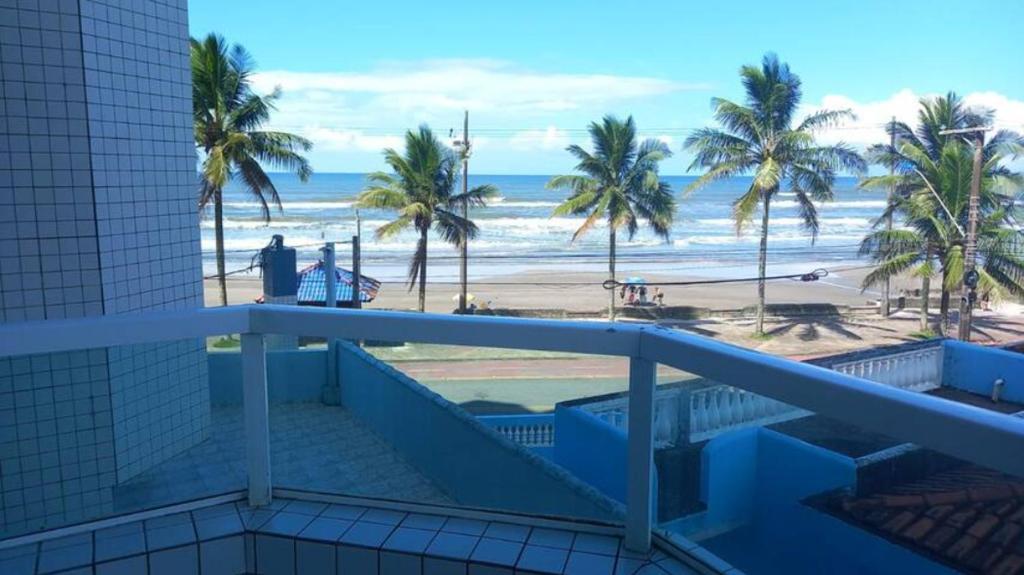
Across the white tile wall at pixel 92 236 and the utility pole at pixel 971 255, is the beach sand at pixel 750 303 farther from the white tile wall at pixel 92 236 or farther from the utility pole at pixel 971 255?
the white tile wall at pixel 92 236

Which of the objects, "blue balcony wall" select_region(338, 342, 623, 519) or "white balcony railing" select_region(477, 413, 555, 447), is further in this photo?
"white balcony railing" select_region(477, 413, 555, 447)

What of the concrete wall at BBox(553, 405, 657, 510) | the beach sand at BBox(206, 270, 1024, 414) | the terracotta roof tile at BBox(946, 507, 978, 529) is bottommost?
the beach sand at BBox(206, 270, 1024, 414)

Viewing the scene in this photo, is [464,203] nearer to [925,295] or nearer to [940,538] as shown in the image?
[925,295]

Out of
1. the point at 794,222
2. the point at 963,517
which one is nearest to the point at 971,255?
the point at 963,517

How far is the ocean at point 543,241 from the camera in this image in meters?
33.6

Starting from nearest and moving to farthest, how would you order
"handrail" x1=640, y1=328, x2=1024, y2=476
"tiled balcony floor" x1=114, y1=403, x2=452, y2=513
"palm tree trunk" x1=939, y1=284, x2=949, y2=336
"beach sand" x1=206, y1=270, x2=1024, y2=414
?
"handrail" x1=640, y1=328, x2=1024, y2=476
"tiled balcony floor" x1=114, y1=403, x2=452, y2=513
"palm tree trunk" x1=939, y1=284, x2=949, y2=336
"beach sand" x1=206, y1=270, x2=1024, y2=414

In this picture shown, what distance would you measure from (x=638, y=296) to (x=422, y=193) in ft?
27.3

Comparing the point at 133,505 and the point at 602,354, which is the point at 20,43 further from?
the point at 602,354

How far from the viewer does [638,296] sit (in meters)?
25.9

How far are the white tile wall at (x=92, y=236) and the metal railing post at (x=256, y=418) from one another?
186mm

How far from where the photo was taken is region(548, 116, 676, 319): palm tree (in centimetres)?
2395

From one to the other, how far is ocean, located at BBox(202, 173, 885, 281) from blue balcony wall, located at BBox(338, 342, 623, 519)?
2200cm

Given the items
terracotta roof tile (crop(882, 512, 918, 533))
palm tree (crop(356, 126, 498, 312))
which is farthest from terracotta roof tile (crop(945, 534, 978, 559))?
palm tree (crop(356, 126, 498, 312))

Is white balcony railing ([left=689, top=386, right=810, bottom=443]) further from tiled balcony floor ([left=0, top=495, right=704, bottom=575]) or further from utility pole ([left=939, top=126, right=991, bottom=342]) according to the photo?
utility pole ([left=939, top=126, right=991, bottom=342])
